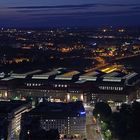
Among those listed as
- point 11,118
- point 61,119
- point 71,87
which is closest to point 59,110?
point 61,119

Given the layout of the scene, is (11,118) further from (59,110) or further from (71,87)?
(71,87)

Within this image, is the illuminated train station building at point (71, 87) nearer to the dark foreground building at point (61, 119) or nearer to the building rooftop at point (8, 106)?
the building rooftop at point (8, 106)

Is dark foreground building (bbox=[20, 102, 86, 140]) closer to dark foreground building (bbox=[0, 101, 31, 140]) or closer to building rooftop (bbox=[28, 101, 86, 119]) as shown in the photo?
building rooftop (bbox=[28, 101, 86, 119])

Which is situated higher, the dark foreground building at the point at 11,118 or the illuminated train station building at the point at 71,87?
the dark foreground building at the point at 11,118

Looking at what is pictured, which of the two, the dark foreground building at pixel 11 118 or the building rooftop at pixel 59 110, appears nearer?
the dark foreground building at pixel 11 118

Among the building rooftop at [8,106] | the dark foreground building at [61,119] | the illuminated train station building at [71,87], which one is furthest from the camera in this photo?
the illuminated train station building at [71,87]

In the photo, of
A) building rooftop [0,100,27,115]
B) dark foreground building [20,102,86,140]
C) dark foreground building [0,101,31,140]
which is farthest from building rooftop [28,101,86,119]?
building rooftop [0,100,27,115]

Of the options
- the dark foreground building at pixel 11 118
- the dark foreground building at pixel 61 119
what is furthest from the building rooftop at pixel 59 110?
the dark foreground building at pixel 11 118
